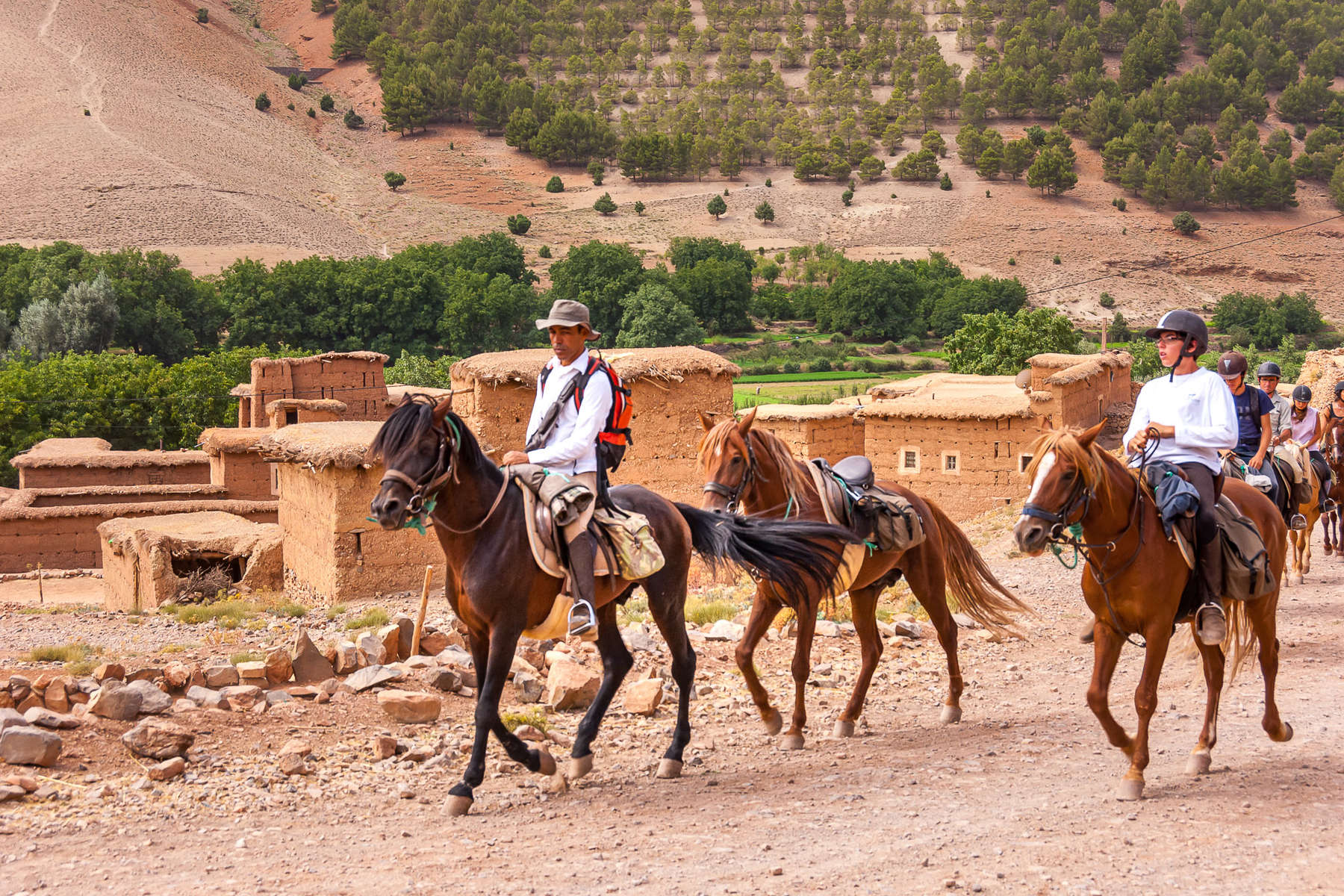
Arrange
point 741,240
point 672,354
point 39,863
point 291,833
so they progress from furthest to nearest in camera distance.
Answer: point 741,240, point 672,354, point 291,833, point 39,863

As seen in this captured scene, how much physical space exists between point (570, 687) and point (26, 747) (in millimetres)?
3459

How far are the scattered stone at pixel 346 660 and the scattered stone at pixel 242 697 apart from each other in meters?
1.09

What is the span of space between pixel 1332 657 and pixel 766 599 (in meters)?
5.08

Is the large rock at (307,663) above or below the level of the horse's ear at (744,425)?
below

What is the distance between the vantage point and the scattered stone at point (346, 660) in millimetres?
9672

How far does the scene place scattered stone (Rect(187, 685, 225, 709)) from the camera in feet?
27.3

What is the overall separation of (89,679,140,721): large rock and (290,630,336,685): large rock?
1.47m

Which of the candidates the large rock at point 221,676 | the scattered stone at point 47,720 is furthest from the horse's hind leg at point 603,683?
the scattered stone at point 47,720

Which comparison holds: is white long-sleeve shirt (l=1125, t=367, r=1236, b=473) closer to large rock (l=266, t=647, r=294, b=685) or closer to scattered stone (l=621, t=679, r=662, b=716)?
scattered stone (l=621, t=679, r=662, b=716)

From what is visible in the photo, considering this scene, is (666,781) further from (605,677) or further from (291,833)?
(291,833)

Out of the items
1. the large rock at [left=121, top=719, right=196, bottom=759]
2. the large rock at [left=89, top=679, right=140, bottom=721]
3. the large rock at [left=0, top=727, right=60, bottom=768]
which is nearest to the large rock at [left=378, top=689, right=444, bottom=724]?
the large rock at [left=121, top=719, right=196, bottom=759]

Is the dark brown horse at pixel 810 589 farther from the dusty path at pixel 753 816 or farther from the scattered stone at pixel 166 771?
the scattered stone at pixel 166 771

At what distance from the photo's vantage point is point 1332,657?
1023 cm

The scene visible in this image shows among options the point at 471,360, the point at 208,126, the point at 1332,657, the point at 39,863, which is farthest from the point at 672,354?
the point at 208,126
